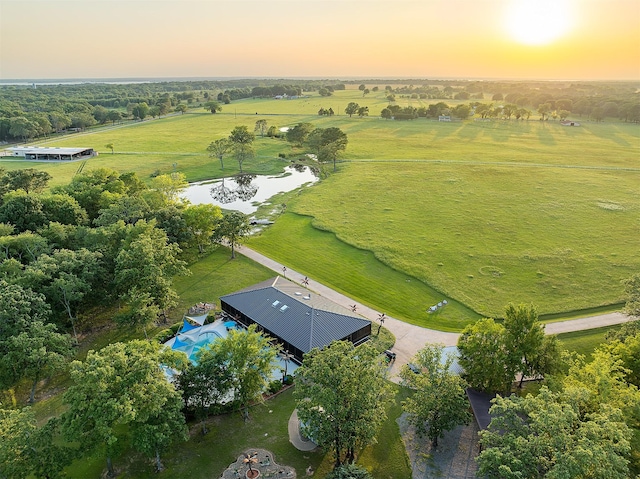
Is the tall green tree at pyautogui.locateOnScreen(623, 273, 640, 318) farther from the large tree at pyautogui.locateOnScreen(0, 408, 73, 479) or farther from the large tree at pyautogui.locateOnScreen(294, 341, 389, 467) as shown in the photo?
the large tree at pyautogui.locateOnScreen(0, 408, 73, 479)

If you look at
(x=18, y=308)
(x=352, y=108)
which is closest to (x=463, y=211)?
(x=18, y=308)

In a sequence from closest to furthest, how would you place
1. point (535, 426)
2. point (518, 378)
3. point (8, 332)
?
point (535, 426)
point (8, 332)
point (518, 378)

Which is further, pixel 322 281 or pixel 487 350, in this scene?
pixel 322 281

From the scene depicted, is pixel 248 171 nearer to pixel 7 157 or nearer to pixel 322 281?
pixel 322 281

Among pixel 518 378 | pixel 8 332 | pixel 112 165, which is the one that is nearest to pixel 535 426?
pixel 518 378

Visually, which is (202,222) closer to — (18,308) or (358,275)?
(358,275)

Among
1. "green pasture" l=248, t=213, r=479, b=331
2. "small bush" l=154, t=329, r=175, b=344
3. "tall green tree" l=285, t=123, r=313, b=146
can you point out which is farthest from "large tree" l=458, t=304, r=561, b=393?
"tall green tree" l=285, t=123, r=313, b=146
